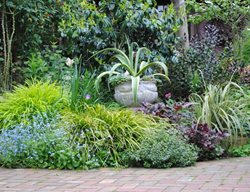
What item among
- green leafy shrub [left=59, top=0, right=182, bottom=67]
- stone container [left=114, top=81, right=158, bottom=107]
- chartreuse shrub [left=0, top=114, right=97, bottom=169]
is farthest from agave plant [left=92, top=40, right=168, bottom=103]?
chartreuse shrub [left=0, top=114, right=97, bottom=169]

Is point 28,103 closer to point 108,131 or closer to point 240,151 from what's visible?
point 108,131

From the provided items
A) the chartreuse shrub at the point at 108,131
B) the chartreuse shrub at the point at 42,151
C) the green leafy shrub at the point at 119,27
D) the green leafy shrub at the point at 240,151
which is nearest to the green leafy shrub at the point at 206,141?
the green leafy shrub at the point at 240,151

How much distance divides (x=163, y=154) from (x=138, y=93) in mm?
1968

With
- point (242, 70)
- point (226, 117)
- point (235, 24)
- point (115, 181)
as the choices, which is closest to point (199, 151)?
point (226, 117)

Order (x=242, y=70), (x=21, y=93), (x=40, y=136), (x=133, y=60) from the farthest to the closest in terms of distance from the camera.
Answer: (x=242, y=70) < (x=133, y=60) < (x=21, y=93) < (x=40, y=136)

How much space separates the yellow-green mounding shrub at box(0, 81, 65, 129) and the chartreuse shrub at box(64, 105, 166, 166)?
0.43 meters

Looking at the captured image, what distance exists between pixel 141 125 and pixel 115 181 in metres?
1.61

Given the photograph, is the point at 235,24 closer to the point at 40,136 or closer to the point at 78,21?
the point at 78,21

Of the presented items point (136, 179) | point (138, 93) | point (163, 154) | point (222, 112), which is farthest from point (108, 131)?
point (222, 112)

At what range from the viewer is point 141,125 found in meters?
6.61

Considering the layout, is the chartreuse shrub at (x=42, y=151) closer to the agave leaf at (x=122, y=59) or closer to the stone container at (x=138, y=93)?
the stone container at (x=138, y=93)

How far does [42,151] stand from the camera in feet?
19.7

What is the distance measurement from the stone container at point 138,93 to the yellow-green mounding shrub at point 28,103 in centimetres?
107

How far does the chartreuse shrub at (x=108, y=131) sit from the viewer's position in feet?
20.3
